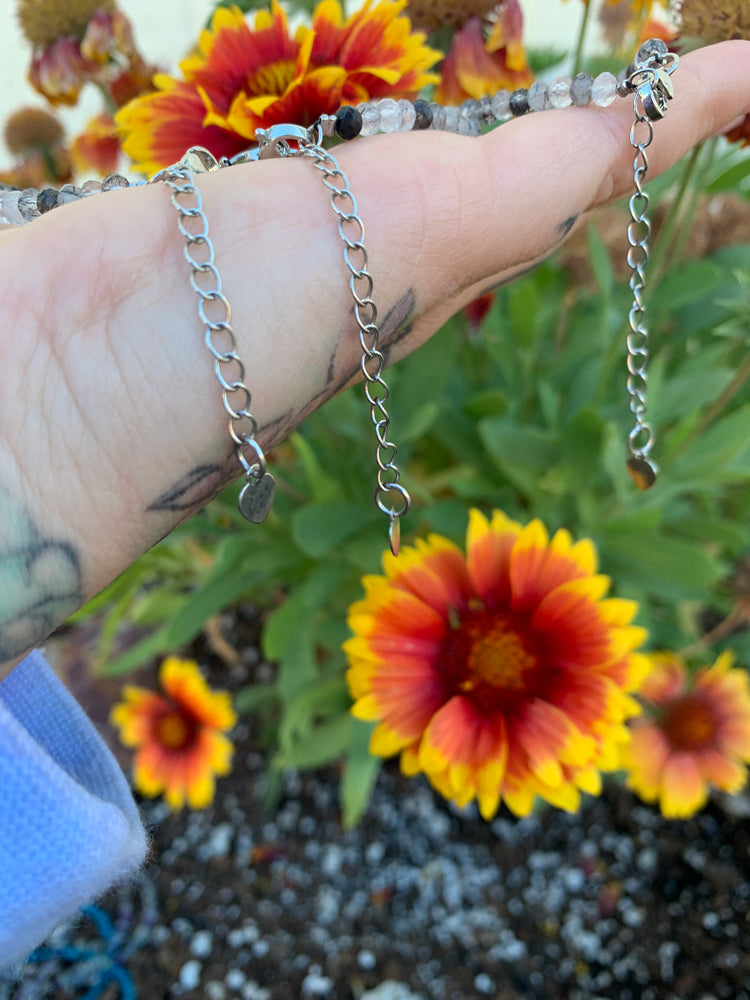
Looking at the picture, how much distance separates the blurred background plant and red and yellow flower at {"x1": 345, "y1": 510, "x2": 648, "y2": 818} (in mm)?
151

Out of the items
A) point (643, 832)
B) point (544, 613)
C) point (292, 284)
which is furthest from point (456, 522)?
point (643, 832)

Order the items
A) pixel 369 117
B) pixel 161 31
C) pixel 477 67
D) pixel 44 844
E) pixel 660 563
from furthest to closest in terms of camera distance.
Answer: pixel 161 31
pixel 660 563
pixel 477 67
pixel 369 117
pixel 44 844

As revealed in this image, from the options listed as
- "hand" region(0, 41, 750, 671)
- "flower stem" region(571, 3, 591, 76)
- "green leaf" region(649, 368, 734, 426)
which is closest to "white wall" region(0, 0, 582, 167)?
"flower stem" region(571, 3, 591, 76)

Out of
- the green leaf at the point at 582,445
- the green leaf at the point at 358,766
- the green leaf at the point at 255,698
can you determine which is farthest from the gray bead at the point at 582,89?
the green leaf at the point at 255,698

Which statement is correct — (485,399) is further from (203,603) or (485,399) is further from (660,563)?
(203,603)

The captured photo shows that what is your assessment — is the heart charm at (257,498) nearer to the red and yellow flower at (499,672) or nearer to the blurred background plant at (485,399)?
the red and yellow flower at (499,672)

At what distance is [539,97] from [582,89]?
0.03m

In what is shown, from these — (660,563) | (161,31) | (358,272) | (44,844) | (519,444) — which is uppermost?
(161,31)

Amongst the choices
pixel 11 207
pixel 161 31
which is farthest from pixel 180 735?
pixel 161 31

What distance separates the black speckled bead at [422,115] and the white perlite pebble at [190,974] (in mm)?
842

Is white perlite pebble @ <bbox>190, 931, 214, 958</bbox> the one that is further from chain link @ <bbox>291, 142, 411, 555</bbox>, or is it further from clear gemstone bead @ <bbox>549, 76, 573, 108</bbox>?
clear gemstone bead @ <bbox>549, 76, 573, 108</bbox>

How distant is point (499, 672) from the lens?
52 cm

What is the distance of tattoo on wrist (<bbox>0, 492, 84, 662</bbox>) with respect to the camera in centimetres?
37

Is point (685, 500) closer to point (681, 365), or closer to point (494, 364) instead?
point (681, 365)
